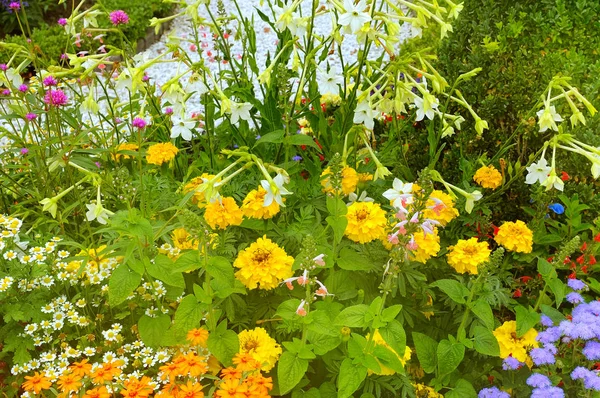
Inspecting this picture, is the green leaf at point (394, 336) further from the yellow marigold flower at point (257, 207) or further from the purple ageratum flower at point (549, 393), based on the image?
the yellow marigold flower at point (257, 207)

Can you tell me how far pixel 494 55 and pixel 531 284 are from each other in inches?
42.9

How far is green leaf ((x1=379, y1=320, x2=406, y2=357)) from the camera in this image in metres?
1.62

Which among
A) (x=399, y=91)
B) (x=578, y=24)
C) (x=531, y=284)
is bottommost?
(x=531, y=284)

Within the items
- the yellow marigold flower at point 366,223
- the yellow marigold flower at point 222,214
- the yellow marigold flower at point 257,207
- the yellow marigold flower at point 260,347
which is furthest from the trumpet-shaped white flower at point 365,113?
the yellow marigold flower at point 260,347

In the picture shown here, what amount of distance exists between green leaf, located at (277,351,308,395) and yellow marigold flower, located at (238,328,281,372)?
0.08 m

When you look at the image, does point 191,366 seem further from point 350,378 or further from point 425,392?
point 425,392

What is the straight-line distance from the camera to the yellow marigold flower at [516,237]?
211 centimetres

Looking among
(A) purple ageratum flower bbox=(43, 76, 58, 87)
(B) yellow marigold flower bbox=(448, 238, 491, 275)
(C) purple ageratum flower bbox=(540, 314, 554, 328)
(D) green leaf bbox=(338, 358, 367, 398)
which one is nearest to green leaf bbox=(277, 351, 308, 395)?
(D) green leaf bbox=(338, 358, 367, 398)

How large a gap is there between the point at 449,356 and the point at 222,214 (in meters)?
0.88

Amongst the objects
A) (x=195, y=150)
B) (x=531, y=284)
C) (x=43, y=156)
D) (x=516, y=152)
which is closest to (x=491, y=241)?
(x=531, y=284)

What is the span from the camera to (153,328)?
1878 millimetres

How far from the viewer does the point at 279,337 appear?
6.60 ft

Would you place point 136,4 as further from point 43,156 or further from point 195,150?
point 43,156

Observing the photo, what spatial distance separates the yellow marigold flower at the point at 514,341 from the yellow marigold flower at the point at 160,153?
1.55 metres
